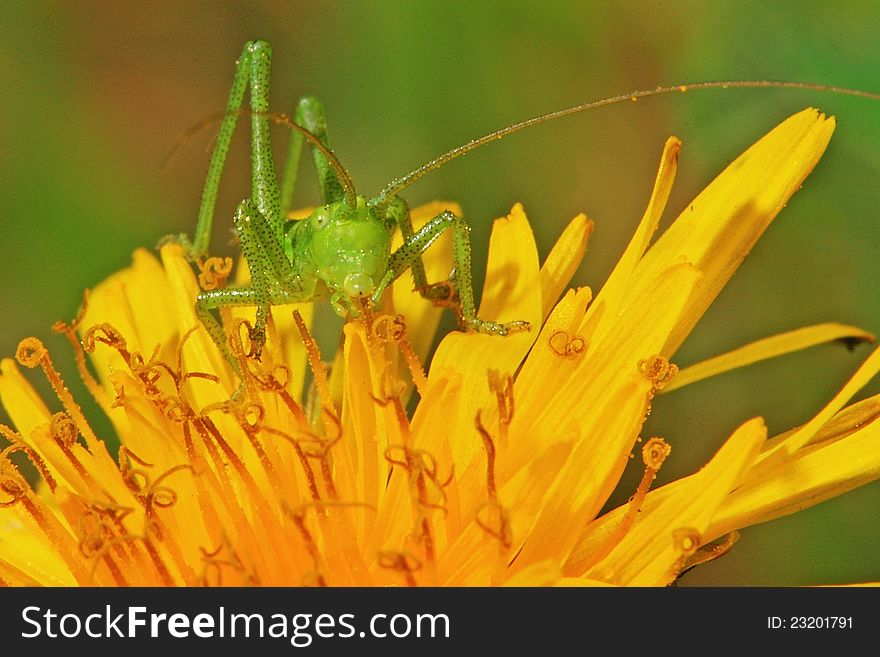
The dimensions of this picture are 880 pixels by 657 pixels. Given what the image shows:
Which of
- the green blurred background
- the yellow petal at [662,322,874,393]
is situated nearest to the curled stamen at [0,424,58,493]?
the green blurred background

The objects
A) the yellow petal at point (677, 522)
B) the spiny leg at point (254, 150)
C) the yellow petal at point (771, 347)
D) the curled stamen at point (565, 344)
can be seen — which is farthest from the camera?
the spiny leg at point (254, 150)

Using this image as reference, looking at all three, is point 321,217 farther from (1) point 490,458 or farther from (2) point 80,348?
(1) point 490,458

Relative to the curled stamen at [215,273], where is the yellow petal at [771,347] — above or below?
below

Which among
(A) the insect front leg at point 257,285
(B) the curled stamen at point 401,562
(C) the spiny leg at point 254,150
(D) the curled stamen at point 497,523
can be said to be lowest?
(B) the curled stamen at point 401,562

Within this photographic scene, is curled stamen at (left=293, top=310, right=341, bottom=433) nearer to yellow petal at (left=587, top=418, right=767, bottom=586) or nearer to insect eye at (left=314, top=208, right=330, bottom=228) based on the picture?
insect eye at (left=314, top=208, right=330, bottom=228)

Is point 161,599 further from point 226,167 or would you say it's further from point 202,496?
point 226,167

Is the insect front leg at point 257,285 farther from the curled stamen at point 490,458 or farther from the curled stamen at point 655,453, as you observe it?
the curled stamen at point 655,453

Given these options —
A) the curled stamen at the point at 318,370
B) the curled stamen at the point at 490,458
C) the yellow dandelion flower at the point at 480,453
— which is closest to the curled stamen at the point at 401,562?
the yellow dandelion flower at the point at 480,453

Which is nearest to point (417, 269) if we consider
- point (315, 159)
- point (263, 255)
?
point (263, 255)
